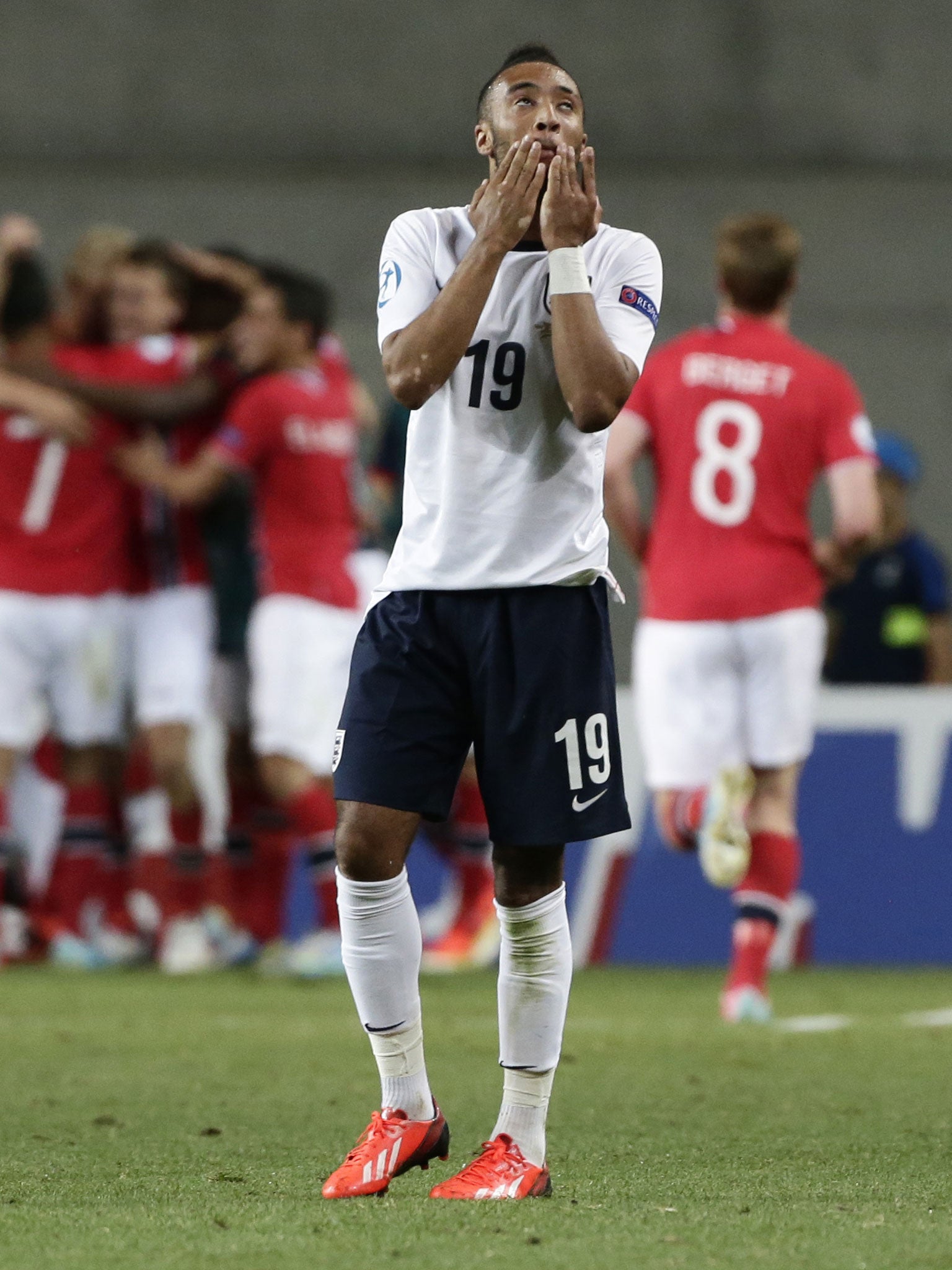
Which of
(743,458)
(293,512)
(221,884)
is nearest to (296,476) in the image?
(293,512)

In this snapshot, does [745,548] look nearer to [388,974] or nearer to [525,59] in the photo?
[525,59]

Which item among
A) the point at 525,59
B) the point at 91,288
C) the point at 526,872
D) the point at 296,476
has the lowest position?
the point at 526,872

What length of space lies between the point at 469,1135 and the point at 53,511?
4.28 meters

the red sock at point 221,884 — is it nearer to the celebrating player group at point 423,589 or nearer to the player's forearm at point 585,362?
the celebrating player group at point 423,589

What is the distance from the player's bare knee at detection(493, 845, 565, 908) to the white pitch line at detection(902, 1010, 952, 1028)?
284 cm

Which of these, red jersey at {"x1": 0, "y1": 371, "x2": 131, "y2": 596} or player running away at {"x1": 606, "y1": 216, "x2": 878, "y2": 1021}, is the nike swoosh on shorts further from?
red jersey at {"x1": 0, "y1": 371, "x2": 131, "y2": 596}

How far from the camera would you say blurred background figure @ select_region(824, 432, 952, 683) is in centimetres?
873

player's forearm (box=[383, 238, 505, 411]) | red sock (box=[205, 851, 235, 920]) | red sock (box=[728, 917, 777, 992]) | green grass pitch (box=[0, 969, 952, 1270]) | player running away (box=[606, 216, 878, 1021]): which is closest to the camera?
green grass pitch (box=[0, 969, 952, 1270])

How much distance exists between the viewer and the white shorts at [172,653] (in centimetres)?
762

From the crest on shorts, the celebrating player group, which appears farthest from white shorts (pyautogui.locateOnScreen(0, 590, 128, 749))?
the crest on shorts

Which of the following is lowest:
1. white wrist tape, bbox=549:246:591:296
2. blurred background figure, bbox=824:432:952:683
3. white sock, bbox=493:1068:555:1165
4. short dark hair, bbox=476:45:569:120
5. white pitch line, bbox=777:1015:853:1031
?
white pitch line, bbox=777:1015:853:1031

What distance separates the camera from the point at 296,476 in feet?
24.7

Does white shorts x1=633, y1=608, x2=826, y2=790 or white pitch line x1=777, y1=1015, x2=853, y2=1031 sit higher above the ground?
white shorts x1=633, y1=608, x2=826, y2=790

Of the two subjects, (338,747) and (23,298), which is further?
(23,298)
